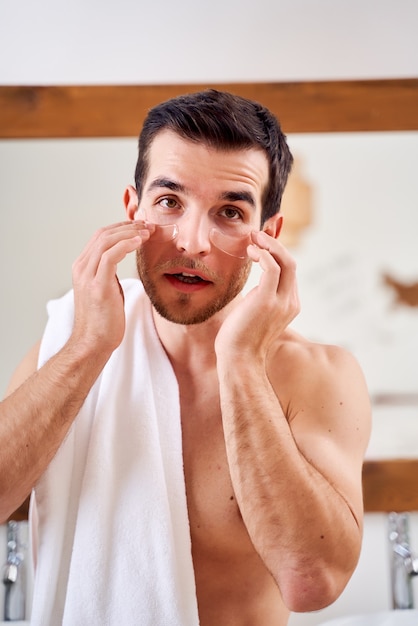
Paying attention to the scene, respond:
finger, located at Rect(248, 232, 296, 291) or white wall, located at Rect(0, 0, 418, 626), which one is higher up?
white wall, located at Rect(0, 0, 418, 626)

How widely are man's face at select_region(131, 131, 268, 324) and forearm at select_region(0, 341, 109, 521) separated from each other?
0.14 meters

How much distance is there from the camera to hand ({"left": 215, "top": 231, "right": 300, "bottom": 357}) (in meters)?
0.95

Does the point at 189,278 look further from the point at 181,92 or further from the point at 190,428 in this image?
the point at 181,92

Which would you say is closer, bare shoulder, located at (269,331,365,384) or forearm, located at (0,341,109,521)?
forearm, located at (0,341,109,521)

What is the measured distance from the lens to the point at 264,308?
0.96m

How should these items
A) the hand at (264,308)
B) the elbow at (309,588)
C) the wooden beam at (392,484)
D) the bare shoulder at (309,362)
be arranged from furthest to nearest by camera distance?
1. the wooden beam at (392,484)
2. the bare shoulder at (309,362)
3. the hand at (264,308)
4. the elbow at (309,588)

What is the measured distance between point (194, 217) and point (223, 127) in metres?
0.14

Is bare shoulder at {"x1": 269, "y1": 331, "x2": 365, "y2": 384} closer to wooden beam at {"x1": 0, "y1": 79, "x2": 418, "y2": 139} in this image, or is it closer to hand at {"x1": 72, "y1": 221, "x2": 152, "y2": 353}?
hand at {"x1": 72, "y1": 221, "x2": 152, "y2": 353}

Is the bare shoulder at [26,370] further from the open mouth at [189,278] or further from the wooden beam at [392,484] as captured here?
the wooden beam at [392,484]

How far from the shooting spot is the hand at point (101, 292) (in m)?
0.97

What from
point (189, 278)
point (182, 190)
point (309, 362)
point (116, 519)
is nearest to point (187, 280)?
point (189, 278)

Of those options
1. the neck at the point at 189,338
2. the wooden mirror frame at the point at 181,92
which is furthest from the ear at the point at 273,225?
the wooden mirror frame at the point at 181,92

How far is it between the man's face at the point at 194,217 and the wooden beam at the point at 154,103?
51 centimetres

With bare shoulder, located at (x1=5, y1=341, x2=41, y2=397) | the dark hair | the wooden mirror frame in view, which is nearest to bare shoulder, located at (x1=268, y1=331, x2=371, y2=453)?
the dark hair
